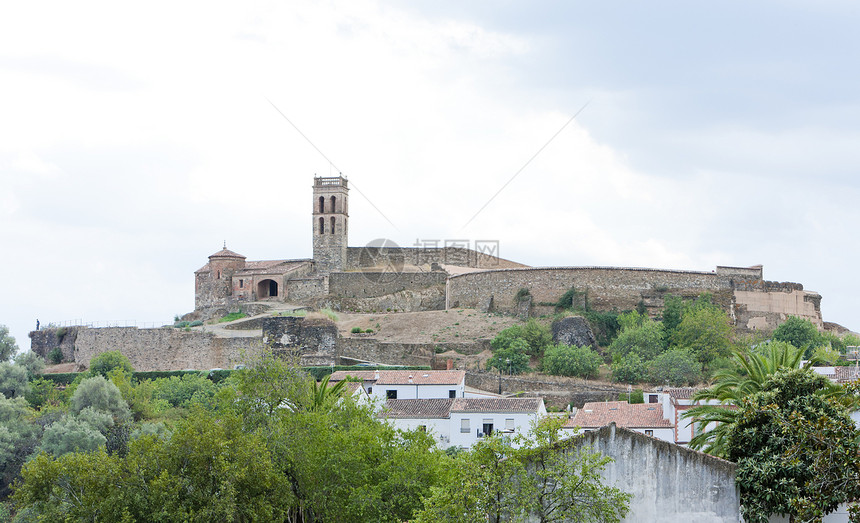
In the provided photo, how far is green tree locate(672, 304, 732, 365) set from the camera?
180 ft

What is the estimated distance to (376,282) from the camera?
236ft

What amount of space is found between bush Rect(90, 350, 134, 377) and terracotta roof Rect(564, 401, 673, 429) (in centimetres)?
3124

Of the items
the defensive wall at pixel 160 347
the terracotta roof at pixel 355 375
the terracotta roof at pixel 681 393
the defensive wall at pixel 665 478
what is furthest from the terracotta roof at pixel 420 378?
the defensive wall at pixel 665 478

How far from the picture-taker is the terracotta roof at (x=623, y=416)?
38156mm

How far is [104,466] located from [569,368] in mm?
29995

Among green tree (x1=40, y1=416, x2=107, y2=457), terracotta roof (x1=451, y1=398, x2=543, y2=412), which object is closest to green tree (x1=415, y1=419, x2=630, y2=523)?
terracotta roof (x1=451, y1=398, x2=543, y2=412)

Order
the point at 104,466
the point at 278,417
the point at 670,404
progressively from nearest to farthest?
the point at 104,466 < the point at 278,417 < the point at 670,404

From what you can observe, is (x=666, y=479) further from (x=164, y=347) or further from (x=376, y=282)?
(x=376, y=282)

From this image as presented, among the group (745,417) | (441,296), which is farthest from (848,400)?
(441,296)

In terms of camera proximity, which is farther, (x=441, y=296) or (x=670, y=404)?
(x=441, y=296)

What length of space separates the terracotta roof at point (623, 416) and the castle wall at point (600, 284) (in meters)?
20.6

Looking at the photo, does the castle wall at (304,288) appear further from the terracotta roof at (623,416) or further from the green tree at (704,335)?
the terracotta roof at (623,416)

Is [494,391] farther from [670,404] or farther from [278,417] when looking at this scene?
[278,417]

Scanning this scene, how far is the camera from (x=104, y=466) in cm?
2658
